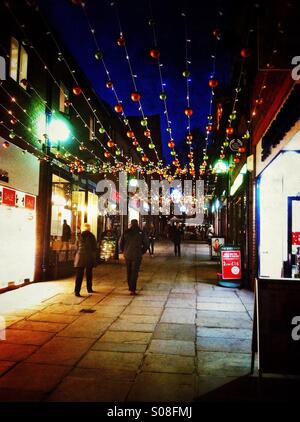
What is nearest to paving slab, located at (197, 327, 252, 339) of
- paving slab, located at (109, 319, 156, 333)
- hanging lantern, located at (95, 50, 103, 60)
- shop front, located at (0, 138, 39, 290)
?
paving slab, located at (109, 319, 156, 333)

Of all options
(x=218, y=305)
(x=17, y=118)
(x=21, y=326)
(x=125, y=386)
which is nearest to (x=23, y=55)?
(x=17, y=118)

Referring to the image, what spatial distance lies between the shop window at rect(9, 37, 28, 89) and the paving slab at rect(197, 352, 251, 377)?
8.88 m

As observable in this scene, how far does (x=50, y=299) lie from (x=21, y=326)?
241 centimetres

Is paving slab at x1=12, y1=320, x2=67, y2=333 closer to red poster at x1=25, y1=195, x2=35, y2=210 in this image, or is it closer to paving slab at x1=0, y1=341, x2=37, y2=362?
paving slab at x1=0, y1=341, x2=37, y2=362

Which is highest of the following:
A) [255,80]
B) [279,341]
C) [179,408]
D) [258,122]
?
[255,80]

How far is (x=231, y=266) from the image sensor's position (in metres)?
11.2

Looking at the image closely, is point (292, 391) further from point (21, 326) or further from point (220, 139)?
point (220, 139)

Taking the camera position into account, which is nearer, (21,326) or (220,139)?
(21,326)

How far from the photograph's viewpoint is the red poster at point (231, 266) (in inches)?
440

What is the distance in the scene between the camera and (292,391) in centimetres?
424

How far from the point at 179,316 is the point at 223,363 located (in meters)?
2.58

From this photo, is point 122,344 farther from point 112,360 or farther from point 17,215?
point 17,215

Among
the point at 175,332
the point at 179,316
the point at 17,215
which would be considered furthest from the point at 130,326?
the point at 17,215

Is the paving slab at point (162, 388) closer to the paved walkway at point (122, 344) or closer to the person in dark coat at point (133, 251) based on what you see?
the paved walkway at point (122, 344)
